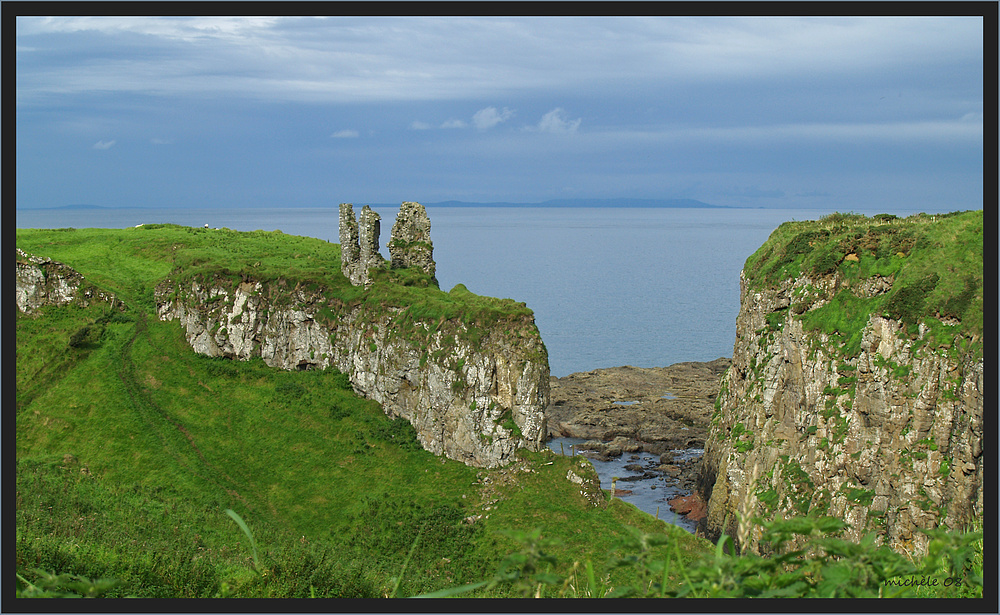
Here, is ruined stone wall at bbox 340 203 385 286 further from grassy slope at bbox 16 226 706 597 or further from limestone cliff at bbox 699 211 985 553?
limestone cliff at bbox 699 211 985 553

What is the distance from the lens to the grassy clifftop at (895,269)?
1052 inches

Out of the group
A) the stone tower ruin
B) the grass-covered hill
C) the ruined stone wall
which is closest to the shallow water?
the grass-covered hill

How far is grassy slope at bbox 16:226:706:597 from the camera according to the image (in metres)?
27.6

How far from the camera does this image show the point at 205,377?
3975 cm

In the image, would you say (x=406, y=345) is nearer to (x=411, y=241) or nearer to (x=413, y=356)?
(x=413, y=356)

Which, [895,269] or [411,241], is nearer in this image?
[895,269]

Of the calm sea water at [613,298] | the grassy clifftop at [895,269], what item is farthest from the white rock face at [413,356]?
the calm sea water at [613,298]

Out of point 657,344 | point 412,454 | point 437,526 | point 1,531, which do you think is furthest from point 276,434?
A: point 657,344

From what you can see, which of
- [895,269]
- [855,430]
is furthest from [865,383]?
[895,269]

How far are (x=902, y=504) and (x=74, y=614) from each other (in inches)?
1086

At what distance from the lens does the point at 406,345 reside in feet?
117

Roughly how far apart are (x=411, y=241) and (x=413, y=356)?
9667 millimetres

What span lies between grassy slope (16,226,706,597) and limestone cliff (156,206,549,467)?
0.56m

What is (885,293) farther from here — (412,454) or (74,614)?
(74,614)
